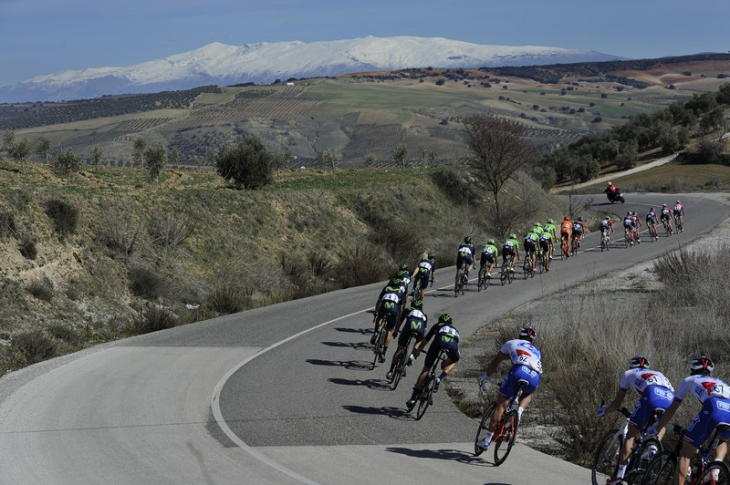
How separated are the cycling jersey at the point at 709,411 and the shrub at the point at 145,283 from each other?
20.4 m

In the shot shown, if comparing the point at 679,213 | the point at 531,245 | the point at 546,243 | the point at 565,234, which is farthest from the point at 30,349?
the point at 679,213

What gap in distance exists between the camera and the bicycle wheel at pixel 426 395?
12742 millimetres

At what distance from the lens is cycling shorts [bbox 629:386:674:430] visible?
860cm

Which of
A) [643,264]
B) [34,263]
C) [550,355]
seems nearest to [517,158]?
[643,264]

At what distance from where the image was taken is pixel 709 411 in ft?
25.7

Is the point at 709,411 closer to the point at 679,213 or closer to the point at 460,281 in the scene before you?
the point at 460,281

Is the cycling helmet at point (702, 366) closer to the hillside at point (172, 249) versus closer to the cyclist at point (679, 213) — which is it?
the hillside at point (172, 249)

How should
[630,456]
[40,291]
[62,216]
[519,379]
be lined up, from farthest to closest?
[62,216] < [40,291] < [519,379] < [630,456]

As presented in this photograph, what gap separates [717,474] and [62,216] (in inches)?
906

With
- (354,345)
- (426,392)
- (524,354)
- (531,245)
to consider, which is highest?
(524,354)

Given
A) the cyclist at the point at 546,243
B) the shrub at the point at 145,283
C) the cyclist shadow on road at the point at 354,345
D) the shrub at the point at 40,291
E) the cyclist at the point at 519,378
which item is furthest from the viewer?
the cyclist at the point at 546,243

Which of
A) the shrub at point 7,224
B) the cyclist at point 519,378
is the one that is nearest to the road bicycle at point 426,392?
the cyclist at point 519,378

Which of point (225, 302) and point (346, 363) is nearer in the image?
point (346, 363)

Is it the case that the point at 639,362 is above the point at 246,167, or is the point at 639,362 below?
above
